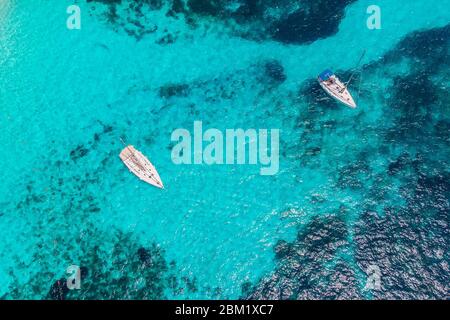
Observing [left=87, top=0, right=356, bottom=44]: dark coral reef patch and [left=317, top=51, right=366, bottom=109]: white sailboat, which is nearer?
[left=317, top=51, right=366, bottom=109]: white sailboat

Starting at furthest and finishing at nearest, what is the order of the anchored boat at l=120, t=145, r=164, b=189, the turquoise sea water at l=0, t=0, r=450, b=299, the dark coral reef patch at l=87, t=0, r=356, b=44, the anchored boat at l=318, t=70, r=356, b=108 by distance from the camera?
the dark coral reef patch at l=87, t=0, r=356, b=44, the anchored boat at l=318, t=70, r=356, b=108, the anchored boat at l=120, t=145, r=164, b=189, the turquoise sea water at l=0, t=0, r=450, b=299

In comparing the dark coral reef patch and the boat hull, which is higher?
the dark coral reef patch

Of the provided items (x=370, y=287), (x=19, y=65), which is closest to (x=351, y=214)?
(x=370, y=287)

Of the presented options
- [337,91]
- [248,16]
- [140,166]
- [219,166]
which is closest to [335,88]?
[337,91]

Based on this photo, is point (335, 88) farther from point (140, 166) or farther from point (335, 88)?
point (140, 166)

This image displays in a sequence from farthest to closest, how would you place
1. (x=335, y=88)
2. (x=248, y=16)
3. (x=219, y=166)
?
1. (x=248, y=16)
2. (x=335, y=88)
3. (x=219, y=166)

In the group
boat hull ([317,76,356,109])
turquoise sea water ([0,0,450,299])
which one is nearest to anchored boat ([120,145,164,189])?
turquoise sea water ([0,0,450,299])

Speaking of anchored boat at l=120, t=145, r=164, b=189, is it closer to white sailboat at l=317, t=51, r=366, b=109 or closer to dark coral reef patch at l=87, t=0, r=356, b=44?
dark coral reef patch at l=87, t=0, r=356, b=44

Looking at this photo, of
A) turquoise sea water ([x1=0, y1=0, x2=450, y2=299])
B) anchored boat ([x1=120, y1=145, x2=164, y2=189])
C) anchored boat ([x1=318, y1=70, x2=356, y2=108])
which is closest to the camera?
turquoise sea water ([x1=0, y1=0, x2=450, y2=299])
